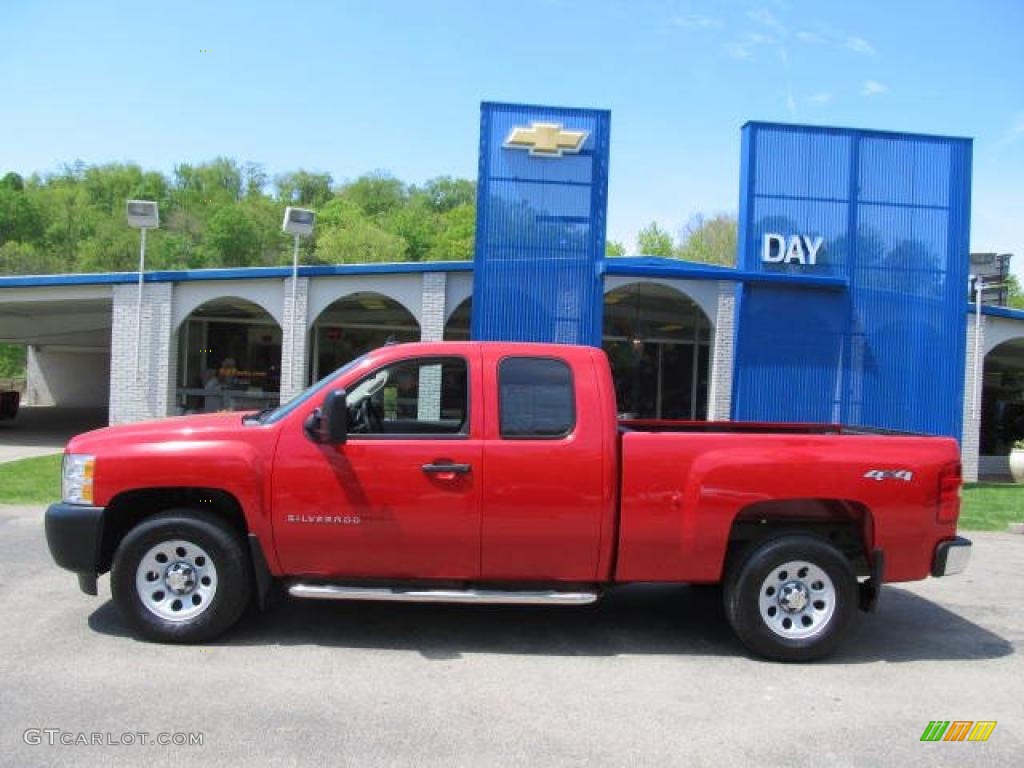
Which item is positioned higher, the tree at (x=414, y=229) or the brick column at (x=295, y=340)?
the tree at (x=414, y=229)

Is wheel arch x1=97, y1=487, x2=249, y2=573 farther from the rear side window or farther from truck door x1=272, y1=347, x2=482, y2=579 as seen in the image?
the rear side window

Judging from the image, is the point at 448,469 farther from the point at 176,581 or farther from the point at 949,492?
the point at 949,492

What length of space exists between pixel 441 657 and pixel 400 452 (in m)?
1.28

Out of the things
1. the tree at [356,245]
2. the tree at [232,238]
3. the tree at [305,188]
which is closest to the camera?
the tree at [356,245]

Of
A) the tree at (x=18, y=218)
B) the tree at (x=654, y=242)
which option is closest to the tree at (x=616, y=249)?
the tree at (x=654, y=242)

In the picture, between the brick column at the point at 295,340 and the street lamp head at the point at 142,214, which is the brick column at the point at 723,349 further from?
the street lamp head at the point at 142,214

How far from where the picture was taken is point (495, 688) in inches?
195

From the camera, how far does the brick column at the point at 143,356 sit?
17.2 m

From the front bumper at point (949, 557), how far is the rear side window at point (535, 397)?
2.52 meters

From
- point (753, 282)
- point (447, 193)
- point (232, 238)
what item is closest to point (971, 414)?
point (753, 282)

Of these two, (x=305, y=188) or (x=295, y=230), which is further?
(x=305, y=188)

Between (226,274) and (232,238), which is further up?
(232,238)

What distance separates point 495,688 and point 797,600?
2.06m

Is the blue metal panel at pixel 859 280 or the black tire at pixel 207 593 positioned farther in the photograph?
the blue metal panel at pixel 859 280
